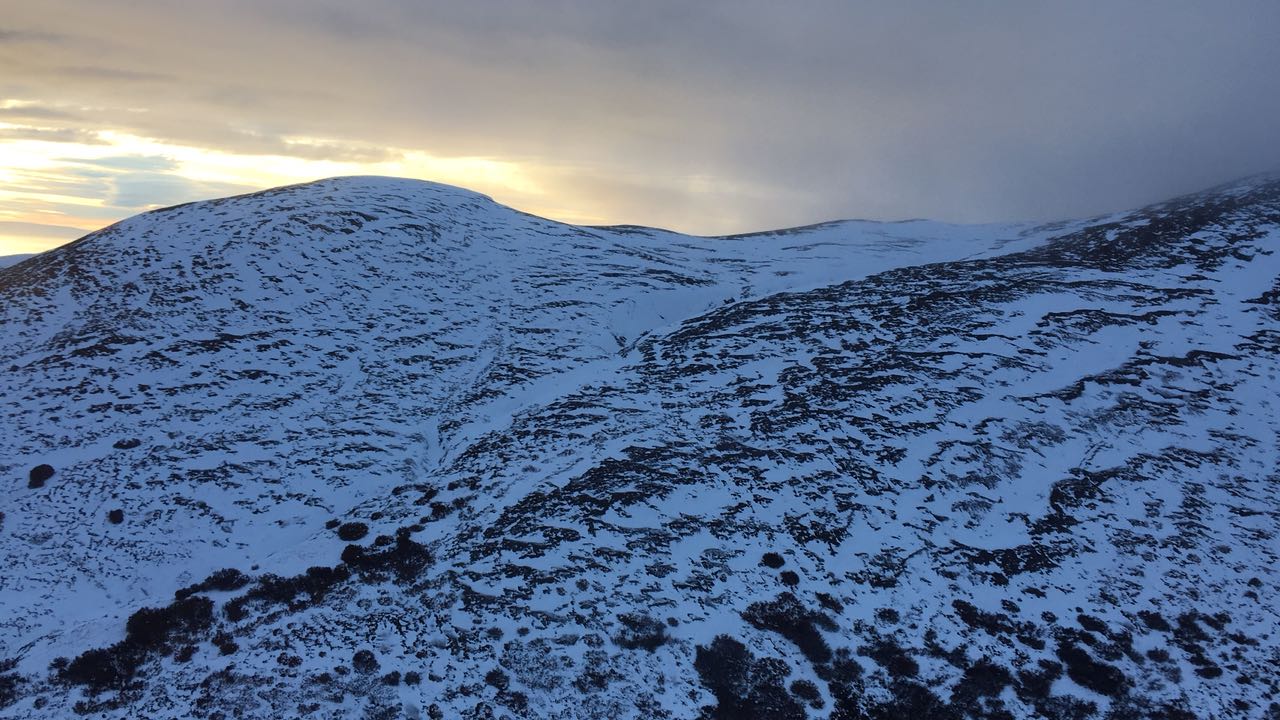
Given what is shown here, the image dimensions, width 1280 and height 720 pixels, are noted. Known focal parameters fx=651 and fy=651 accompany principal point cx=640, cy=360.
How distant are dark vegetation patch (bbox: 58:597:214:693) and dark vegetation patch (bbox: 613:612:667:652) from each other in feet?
34.7

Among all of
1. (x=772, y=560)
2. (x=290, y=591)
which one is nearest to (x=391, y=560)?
(x=290, y=591)

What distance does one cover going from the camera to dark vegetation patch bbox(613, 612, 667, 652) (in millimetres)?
16000

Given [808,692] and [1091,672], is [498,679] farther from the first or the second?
[1091,672]

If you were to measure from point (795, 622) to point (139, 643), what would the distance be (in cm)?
1628

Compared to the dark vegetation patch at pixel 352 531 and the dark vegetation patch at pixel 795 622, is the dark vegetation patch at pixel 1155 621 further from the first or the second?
the dark vegetation patch at pixel 352 531

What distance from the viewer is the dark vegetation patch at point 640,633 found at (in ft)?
52.5

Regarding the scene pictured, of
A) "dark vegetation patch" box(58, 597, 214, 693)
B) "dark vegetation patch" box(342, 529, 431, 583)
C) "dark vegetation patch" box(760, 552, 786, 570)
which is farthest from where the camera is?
"dark vegetation patch" box(760, 552, 786, 570)

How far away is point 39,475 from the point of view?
21.4 metres

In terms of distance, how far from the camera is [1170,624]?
16.3 meters

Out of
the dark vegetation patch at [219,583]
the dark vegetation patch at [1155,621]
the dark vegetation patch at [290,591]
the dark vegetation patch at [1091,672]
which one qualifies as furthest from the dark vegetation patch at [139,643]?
the dark vegetation patch at [1155,621]

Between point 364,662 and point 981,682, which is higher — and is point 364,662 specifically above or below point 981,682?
above

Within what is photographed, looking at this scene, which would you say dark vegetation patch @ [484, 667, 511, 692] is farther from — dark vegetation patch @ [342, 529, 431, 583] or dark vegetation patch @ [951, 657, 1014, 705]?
dark vegetation patch @ [951, 657, 1014, 705]

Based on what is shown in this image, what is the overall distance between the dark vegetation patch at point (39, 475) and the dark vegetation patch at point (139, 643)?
317 inches

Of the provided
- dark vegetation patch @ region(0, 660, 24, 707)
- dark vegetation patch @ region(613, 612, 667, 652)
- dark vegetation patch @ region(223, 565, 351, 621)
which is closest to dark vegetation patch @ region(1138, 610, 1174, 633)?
dark vegetation patch @ region(613, 612, 667, 652)
